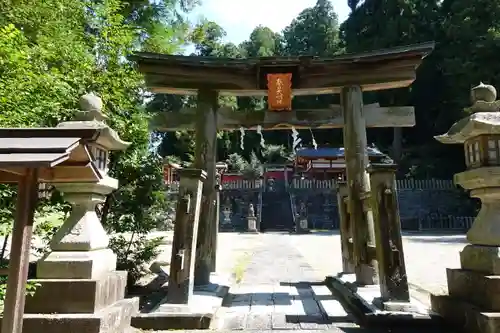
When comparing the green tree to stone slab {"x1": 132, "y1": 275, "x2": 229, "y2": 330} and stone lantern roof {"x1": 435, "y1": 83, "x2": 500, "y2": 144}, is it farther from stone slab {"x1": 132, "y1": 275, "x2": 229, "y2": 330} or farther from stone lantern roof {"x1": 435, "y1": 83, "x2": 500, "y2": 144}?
stone slab {"x1": 132, "y1": 275, "x2": 229, "y2": 330}

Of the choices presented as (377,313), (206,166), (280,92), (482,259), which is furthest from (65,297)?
(280,92)

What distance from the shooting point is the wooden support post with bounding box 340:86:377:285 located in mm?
6383

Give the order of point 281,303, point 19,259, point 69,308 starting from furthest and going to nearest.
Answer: point 281,303
point 69,308
point 19,259

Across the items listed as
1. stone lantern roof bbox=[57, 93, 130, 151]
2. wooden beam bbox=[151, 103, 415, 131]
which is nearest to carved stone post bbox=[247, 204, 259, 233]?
wooden beam bbox=[151, 103, 415, 131]

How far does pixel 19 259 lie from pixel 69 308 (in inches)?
48.3

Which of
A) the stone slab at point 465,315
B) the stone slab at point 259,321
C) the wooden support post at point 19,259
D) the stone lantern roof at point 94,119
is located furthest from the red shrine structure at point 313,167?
the wooden support post at point 19,259

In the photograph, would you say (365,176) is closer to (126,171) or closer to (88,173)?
(126,171)

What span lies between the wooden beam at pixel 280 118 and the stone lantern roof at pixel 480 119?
236 centimetres

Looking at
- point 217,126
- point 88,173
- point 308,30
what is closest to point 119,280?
point 88,173

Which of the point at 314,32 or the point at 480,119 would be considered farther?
the point at 314,32

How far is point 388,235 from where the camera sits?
495 cm

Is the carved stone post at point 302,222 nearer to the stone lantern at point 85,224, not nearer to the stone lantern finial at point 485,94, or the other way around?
the stone lantern finial at point 485,94

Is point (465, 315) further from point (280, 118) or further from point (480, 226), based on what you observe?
point (280, 118)

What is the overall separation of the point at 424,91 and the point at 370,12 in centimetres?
802
